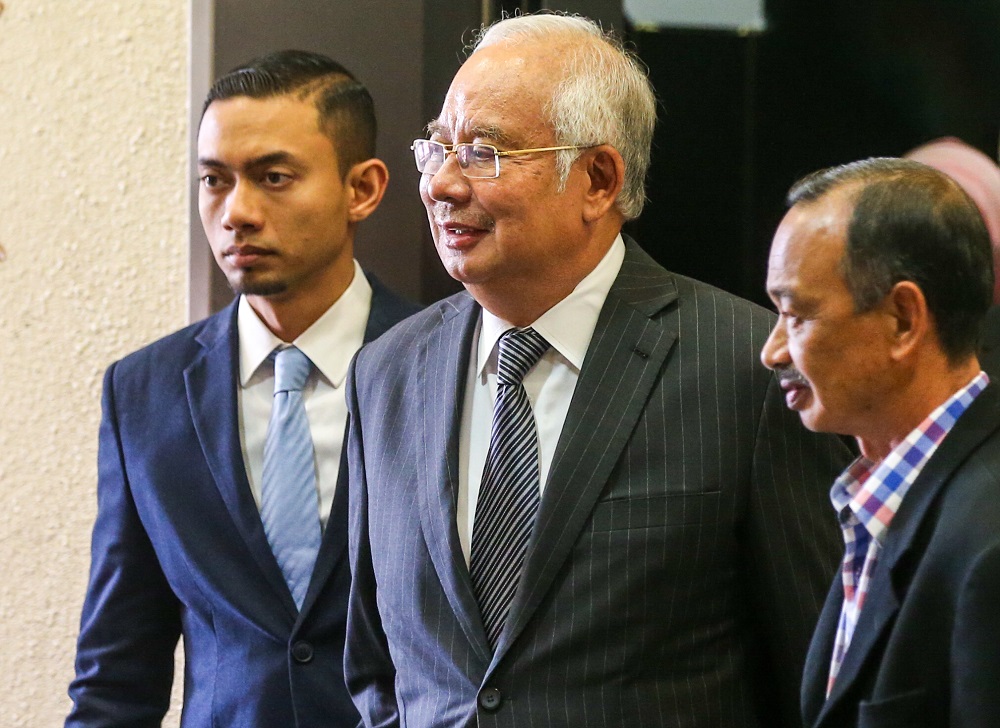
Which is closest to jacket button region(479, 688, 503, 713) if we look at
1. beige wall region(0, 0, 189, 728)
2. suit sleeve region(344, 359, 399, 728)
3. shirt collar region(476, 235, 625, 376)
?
suit sleeve region(344, 359, 399, 728)

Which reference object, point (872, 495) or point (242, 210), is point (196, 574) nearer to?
point (242, 210)

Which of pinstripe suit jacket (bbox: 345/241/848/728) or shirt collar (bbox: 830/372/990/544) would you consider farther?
pinstripe suit jacket (bbox: 345/241/848/728)

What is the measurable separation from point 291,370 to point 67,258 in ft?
2.01

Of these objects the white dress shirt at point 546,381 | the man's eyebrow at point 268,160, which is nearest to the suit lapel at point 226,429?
the man's eyebrow at point 268,160

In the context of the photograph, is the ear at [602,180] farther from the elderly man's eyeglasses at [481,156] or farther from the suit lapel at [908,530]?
the suit lapel at [908,530]

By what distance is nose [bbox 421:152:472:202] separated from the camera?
1416 millimetres

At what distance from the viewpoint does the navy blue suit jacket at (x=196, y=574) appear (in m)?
1.63

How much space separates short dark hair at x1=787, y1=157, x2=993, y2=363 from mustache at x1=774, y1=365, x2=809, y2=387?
0.10 metres

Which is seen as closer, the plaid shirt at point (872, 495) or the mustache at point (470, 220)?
the plaid shirt at point (872, 495)

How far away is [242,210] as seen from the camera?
1.70m

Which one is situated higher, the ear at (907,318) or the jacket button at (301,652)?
the ear at (907,318)

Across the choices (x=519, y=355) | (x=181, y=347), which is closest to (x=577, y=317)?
(x=519, y=355)

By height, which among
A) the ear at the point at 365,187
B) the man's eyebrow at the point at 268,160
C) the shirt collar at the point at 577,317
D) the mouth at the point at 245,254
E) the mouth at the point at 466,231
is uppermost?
the man's eyebrow at the point at 268,160

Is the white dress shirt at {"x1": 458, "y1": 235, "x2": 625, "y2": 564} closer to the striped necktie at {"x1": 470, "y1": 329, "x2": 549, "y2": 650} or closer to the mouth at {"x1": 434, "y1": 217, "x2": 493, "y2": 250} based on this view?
the striped necktie at {"x1": 470, "y1": 329, "x2": 549, "y2": 650}
